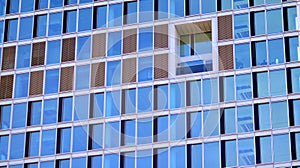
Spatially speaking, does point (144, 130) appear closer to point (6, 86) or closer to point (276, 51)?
point (276, 51)

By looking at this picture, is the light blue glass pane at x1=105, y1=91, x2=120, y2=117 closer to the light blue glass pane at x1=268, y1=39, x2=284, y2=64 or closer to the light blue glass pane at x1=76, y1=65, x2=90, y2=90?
the light blue glass pane at x1=76, y1=65, x2=90, y2=90

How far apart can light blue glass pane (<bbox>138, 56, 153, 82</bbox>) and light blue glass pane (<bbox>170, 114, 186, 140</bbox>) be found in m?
4.30

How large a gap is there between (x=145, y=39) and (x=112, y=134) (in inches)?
319

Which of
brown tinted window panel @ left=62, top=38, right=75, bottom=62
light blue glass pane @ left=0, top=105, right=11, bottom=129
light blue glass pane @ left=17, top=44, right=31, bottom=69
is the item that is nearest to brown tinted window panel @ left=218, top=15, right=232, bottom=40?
brown tinted window panel @ left=62, top=38, right=75, bottom=62

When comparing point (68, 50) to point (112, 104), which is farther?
point (68, 50)

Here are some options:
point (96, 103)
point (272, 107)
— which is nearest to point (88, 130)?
point (96, 103)

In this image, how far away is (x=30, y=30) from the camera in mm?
92750

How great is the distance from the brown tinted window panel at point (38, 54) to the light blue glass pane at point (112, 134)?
29.4 feet

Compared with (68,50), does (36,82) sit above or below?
below

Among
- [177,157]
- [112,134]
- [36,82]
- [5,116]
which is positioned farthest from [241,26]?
[5,116]

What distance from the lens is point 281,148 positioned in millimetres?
80625

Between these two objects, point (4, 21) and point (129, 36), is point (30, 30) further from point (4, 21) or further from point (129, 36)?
point (129, 36)

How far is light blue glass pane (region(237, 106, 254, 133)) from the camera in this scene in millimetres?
82688

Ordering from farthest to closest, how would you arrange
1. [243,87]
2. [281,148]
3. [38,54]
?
[38,54] < [243,87] < [281,148]
